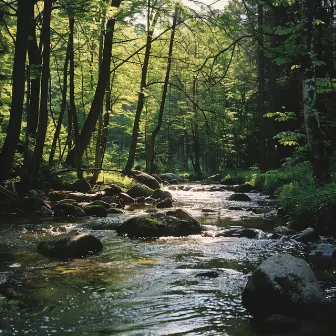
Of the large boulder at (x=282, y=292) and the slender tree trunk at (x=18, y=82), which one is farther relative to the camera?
the slender tree trunk at (x=18, y=82)

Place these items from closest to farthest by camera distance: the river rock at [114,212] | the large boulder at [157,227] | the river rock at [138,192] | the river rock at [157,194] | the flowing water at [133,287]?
the flowing water at [133,287], the large boulder at [157,227], the river rock at [114,212], the river rock at [157,194], the river rock at [138,192]

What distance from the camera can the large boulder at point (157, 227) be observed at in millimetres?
8789

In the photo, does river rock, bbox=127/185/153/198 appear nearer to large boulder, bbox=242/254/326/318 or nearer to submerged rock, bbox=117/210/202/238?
submerged rock, bbox=117/210/202/238

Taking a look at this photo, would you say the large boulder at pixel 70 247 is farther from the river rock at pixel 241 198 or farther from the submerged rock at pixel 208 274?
the river rock at pixel 241 198

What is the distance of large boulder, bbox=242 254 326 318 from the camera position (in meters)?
4.34

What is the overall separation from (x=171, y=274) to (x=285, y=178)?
39.0ft

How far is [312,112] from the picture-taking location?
33.0ft

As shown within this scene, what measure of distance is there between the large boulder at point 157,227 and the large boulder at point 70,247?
5.53 feet

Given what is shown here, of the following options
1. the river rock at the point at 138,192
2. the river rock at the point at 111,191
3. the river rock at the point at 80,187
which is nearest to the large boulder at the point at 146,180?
the river rock at the point at 138,192

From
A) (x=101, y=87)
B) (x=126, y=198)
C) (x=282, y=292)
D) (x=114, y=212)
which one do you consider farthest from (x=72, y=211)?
(x=282, y=292)

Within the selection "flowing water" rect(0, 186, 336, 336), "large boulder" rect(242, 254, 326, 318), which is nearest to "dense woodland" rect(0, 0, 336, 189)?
"flowing water" rect(0, 186, 336, 336)

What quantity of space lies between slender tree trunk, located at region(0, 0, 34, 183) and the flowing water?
2.97 metres

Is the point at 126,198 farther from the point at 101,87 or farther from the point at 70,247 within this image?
the point at 70,247

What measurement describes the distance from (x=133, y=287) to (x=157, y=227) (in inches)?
146
